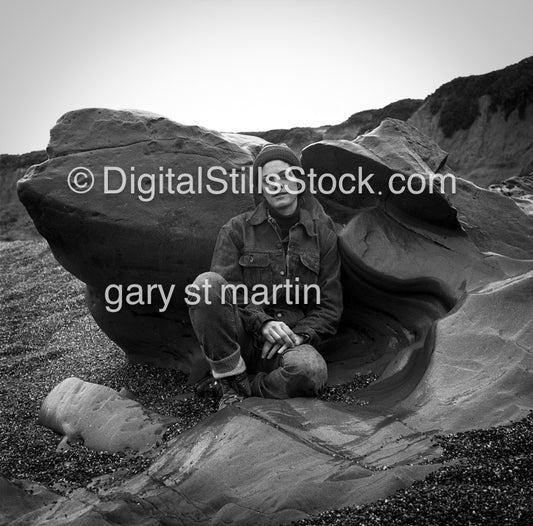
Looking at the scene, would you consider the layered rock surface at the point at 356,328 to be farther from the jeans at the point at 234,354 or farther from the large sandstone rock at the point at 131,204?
the jeans at the point at 234,354

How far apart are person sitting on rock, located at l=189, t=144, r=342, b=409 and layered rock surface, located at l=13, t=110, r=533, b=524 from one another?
26 centimetres

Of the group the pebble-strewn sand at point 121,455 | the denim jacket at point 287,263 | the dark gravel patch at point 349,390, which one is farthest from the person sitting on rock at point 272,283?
the pebble-strewn sand at point 121,455

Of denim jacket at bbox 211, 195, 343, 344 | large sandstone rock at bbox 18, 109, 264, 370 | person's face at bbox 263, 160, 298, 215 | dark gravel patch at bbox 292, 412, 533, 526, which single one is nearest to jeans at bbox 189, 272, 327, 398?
denim jacket at bbox 211, 195, 343, 344

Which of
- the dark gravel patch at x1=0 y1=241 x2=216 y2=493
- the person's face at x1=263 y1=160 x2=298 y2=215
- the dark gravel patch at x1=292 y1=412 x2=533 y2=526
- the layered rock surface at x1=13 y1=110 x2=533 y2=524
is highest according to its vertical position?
the person's face at x1=263 y1=160 x2=298 y2=215

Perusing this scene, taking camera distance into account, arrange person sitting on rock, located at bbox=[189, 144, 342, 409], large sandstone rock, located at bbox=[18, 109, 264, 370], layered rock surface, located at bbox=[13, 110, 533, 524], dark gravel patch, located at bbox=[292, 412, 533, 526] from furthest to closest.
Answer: large sandstone rock, located at bbox=[18, 109, 264, 370] < person sitting on rock, located at bbox=[189, 144, 342, 409] < layered rock surface, located at bbox=[13, 110, 533, 524] < dark gravel patch, located at bbox=[292, 412, 533, 526]

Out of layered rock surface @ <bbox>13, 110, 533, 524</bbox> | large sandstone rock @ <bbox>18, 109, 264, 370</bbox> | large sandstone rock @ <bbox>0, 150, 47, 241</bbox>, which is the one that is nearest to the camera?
layered rock surface @ <bbox>13, 110, 533, 524</bbox>

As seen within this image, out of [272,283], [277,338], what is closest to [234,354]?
[277,338]

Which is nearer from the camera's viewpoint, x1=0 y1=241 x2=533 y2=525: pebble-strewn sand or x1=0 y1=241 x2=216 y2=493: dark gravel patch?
x1=0 y1=241 x2=533 y2=525: pebble-strewn sand

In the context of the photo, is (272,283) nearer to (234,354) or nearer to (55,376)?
(234,354)

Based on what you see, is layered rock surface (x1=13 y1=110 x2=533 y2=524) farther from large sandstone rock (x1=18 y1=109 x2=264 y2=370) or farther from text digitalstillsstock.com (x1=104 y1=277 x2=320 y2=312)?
text digitalstillsstock.com (x1=104 y1=277 x2=320 y2=312)

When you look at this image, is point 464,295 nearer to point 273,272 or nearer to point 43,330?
point 273,272

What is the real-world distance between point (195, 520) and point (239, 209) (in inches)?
102

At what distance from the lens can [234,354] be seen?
12.9ft

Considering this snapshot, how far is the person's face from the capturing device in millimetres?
4301
